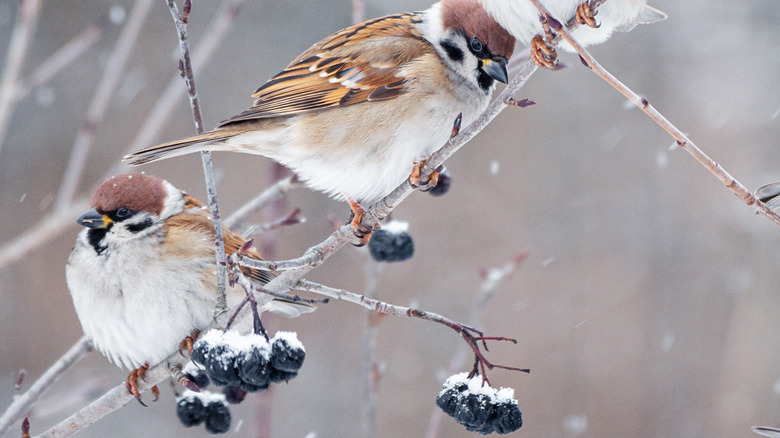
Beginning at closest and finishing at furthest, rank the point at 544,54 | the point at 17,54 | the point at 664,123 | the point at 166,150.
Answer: the point at 664,123
the point at 544,54
the point at 166,150
the point at 17,54

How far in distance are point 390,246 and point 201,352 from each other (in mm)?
736

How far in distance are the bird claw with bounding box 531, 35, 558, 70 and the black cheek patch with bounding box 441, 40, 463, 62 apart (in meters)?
0.54

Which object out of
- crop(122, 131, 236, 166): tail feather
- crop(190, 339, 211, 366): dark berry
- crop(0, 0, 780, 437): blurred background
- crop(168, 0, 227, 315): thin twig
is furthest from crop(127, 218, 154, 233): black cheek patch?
crop(0, 0, 780, 437): blurred background

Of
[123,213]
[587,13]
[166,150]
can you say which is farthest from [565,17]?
[123,213]

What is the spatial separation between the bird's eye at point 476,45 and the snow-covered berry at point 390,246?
2.05 ft

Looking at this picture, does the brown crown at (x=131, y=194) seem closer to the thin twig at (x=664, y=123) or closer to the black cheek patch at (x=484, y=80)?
the black cheek patch at (x=484, y=80)

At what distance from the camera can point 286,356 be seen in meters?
1.52

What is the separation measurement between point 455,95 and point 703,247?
4.49 m

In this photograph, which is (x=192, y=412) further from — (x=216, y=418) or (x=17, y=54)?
(x=17, y=54)

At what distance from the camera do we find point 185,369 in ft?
6.88

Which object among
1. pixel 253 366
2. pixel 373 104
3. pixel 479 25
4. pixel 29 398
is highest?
pixel 479 25

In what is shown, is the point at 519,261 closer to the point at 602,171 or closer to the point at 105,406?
the point at 105,406

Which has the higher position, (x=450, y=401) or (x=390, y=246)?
(x=390, y=246)

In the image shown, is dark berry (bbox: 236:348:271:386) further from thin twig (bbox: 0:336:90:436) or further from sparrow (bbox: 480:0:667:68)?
sparrow (bbox: 480:0:667:68)
